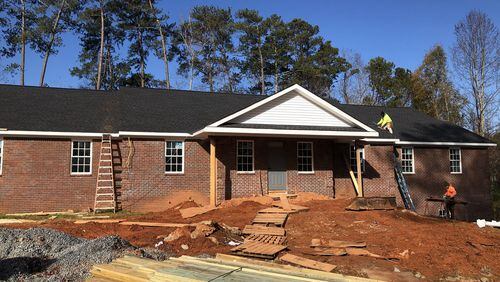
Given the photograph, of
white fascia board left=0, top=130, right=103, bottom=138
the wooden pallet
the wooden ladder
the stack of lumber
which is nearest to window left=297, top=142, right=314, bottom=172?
the wooden ladder

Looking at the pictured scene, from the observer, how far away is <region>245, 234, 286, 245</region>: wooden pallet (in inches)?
467

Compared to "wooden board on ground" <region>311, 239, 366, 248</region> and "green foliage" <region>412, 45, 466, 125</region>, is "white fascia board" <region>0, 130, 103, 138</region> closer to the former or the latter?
"wooden board on ground" <region>311, 239, 366, 248</region>

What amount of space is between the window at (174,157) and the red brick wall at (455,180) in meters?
12.2

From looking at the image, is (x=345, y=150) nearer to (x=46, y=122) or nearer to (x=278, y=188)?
(x=278, y=188)

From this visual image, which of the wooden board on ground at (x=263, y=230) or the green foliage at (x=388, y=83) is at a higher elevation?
the green foliage at (x=388, y=83)

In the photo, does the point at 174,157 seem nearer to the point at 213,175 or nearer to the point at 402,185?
the point at 213,175

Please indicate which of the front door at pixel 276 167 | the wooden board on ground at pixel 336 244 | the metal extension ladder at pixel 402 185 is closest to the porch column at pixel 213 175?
the front door at pixel 276 167

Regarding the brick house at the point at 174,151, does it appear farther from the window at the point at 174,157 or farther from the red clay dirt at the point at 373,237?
the red clay dirt at the point at 373,237

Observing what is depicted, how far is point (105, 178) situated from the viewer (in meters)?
19.1

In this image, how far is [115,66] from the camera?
43.1 meters

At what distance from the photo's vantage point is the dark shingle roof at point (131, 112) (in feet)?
63.6

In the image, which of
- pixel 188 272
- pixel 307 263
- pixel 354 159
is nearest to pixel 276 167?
pixel 354 159

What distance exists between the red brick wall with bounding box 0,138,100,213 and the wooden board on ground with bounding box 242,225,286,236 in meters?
8.94

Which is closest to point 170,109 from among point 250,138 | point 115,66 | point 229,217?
point 250,138
